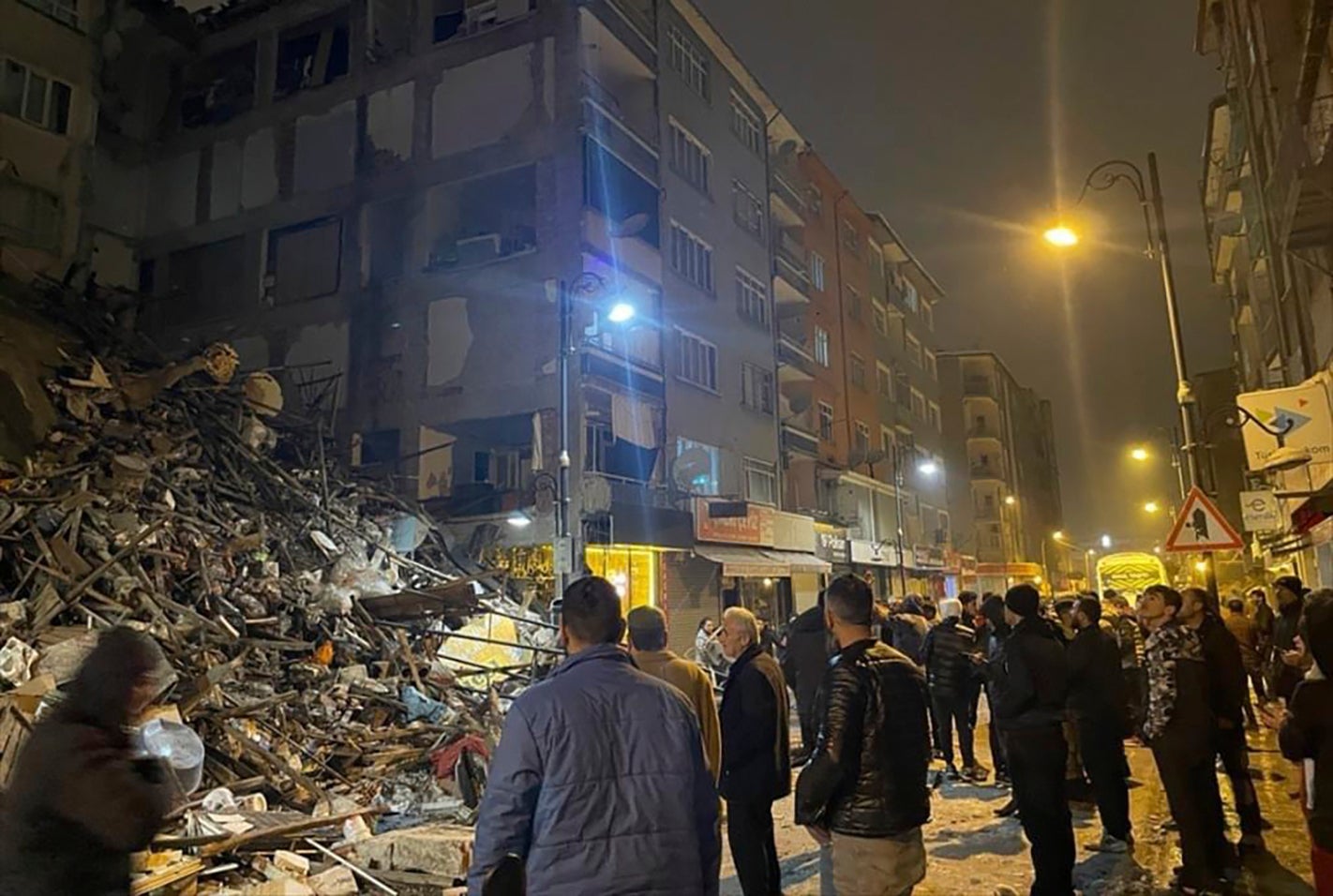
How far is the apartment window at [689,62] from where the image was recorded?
86.8 feet

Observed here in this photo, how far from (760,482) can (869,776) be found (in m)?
25.6

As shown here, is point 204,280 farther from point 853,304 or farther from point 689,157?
point 853,304

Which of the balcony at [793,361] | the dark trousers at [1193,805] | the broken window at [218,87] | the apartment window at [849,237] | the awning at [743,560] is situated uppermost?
the apartment window at [849,237]

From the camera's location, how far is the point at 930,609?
1592 centimetres

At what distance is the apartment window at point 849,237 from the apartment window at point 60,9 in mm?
30401

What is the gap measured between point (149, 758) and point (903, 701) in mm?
3184

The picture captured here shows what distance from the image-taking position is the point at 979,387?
216 feet

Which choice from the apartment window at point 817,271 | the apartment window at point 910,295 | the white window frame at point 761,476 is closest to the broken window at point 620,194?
the white window frame at point 761,476

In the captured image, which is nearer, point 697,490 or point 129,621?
point 129,621

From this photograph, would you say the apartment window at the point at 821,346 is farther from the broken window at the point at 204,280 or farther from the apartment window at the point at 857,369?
the broken window at the point at 204,280

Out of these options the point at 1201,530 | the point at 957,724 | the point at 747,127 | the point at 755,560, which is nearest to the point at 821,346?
the point at 747,127

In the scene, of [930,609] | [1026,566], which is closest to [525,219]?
[930,609]

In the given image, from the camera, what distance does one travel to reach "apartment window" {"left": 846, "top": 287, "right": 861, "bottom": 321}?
41453mm

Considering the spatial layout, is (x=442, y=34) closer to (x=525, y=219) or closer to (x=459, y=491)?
(x=525, y=219)
